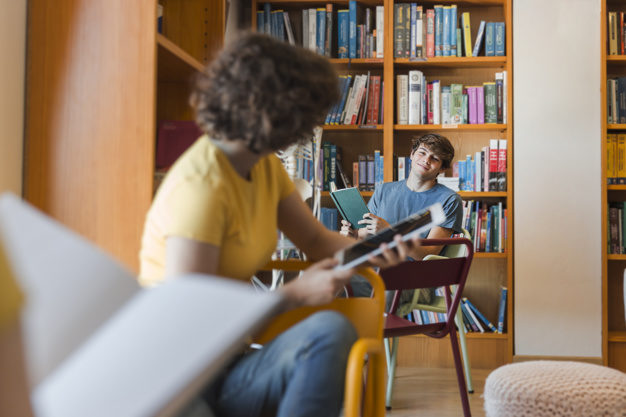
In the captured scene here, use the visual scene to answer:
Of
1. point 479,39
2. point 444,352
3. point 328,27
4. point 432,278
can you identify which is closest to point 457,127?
point 479,39

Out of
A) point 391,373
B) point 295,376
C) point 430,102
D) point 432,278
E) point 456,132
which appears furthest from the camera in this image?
point 456,132

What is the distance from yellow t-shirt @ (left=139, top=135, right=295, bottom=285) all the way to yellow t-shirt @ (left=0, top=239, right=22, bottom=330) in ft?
1.73

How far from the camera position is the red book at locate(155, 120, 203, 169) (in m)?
1.36

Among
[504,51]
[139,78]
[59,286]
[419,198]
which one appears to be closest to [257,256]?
[139,78]

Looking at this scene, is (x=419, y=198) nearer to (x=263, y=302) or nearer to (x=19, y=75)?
(x=19, y=75)

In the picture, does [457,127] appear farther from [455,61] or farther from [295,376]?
[295,376]

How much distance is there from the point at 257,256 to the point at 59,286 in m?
0.59

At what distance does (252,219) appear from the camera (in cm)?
108

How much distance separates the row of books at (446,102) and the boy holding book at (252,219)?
2.30 m

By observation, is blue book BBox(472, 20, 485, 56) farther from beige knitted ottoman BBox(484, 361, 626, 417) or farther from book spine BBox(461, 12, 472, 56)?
beige knitted ottoman BBox(484, 361, 626, 417)

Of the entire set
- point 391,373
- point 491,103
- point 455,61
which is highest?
point 455,61

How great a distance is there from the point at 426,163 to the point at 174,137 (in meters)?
1.75

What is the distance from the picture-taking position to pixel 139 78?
119cm

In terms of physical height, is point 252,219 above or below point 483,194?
below
